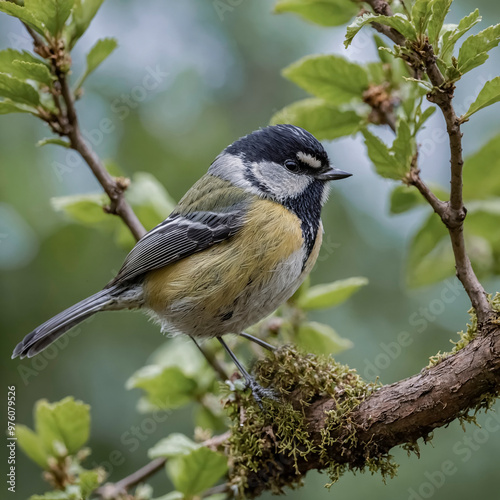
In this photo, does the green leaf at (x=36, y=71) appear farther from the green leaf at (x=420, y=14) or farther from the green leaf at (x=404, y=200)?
the green leaf at (x=404, y=200)

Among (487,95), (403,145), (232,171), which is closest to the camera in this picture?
(487,95)

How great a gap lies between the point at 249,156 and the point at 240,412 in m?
1.19

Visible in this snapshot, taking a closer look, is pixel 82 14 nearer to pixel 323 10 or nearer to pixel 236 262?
pixel 323 10

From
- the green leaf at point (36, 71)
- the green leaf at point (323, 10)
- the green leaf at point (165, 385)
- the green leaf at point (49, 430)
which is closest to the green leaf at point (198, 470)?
the green leaf at point (165, 385)

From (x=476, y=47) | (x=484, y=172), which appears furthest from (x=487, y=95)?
(x=484, y=172)

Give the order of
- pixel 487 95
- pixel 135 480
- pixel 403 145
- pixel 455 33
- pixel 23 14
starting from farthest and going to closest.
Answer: pixel 135 480 < pixel 23 14 < pixel 403 145 < pixel 487 95 < pixel 455 33

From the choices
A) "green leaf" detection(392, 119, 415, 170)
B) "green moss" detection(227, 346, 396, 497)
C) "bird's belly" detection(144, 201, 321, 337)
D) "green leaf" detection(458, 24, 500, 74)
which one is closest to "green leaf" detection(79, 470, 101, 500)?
"green moss" detection(227, 346, 396, 497)

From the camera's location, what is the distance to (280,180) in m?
2.62

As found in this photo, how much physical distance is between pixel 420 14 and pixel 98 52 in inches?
48.2

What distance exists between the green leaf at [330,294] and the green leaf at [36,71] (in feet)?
4.29

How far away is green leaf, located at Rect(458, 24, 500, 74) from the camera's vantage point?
143cm

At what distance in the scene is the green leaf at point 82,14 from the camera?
81.0 inches

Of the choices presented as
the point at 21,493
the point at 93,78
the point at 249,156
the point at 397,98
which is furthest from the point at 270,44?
the point at 21,493

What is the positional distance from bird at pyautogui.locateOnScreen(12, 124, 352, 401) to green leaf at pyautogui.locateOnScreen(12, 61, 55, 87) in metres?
0.75
